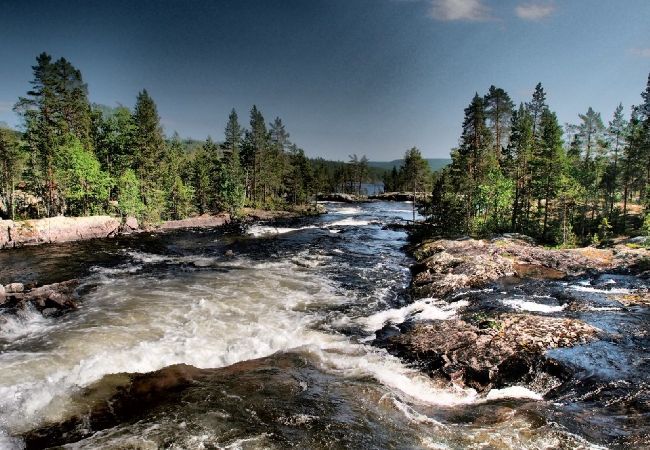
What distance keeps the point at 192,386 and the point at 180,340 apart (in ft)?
14.5

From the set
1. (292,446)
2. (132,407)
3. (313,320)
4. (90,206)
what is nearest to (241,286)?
(313,320)

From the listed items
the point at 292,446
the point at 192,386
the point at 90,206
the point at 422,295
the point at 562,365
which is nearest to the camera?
the point at 292,446

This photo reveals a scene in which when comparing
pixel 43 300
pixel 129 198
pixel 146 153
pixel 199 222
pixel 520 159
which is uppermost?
pixel 146 153

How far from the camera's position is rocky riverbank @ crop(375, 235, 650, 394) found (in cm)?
1291

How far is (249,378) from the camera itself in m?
12.2

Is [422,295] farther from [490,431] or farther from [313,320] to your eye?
[490,431]

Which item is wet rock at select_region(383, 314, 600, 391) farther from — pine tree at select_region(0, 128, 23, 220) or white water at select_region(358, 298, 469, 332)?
pine tree at select_region(0, 128, 23, 220)

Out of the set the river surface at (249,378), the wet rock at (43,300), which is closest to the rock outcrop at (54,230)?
the river surface at (249,378)

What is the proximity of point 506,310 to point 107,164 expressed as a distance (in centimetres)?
6556

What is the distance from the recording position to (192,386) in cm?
1157

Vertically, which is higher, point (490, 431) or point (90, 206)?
point (90, 206)

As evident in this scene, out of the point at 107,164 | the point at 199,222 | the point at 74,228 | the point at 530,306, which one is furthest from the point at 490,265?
the point at 107,164

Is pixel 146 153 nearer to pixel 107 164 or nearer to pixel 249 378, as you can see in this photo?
pixel 107 164

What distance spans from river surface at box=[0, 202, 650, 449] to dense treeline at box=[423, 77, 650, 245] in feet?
79.0
